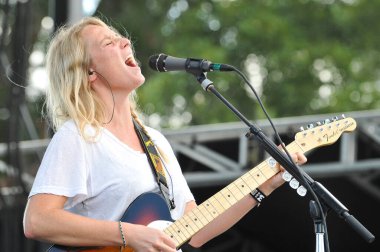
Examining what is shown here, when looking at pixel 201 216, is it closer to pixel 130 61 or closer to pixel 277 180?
pixel 277 180

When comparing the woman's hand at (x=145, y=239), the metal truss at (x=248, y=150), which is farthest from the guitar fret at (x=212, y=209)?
the metal truss at (x=248, y=150)

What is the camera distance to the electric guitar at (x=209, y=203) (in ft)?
11.3

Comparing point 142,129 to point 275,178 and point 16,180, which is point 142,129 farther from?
point 16,180

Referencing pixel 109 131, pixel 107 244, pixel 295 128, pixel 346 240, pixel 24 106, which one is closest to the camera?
pixel 107 244

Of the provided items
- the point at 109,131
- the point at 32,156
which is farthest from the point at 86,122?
the point at 32,156

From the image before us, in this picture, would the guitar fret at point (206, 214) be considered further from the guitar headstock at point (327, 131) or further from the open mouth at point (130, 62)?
the open mouth at point (130, 62)

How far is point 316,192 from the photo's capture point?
10.7 feet

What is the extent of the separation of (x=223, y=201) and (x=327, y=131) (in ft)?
1.82

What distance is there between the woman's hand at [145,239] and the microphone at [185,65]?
651 millimetres

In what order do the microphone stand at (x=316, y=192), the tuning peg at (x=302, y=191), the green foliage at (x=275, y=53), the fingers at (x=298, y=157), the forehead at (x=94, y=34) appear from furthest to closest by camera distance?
the green foliage at (x=275, y=53) < the forehead at (x=94, y=34) < the fingers at (x=298, y=157) < the tuning peg at (x=302, y=191) < the microphone stand at (x=316, y=192)

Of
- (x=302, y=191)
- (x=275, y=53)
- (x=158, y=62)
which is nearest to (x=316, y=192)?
(x=302, y=191)

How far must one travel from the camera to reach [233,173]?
7305mm

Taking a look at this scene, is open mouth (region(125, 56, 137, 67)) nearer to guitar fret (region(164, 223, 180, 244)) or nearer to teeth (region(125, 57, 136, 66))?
teeth (region(125, 57, 136, 66))

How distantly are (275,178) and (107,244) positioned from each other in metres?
0.77
